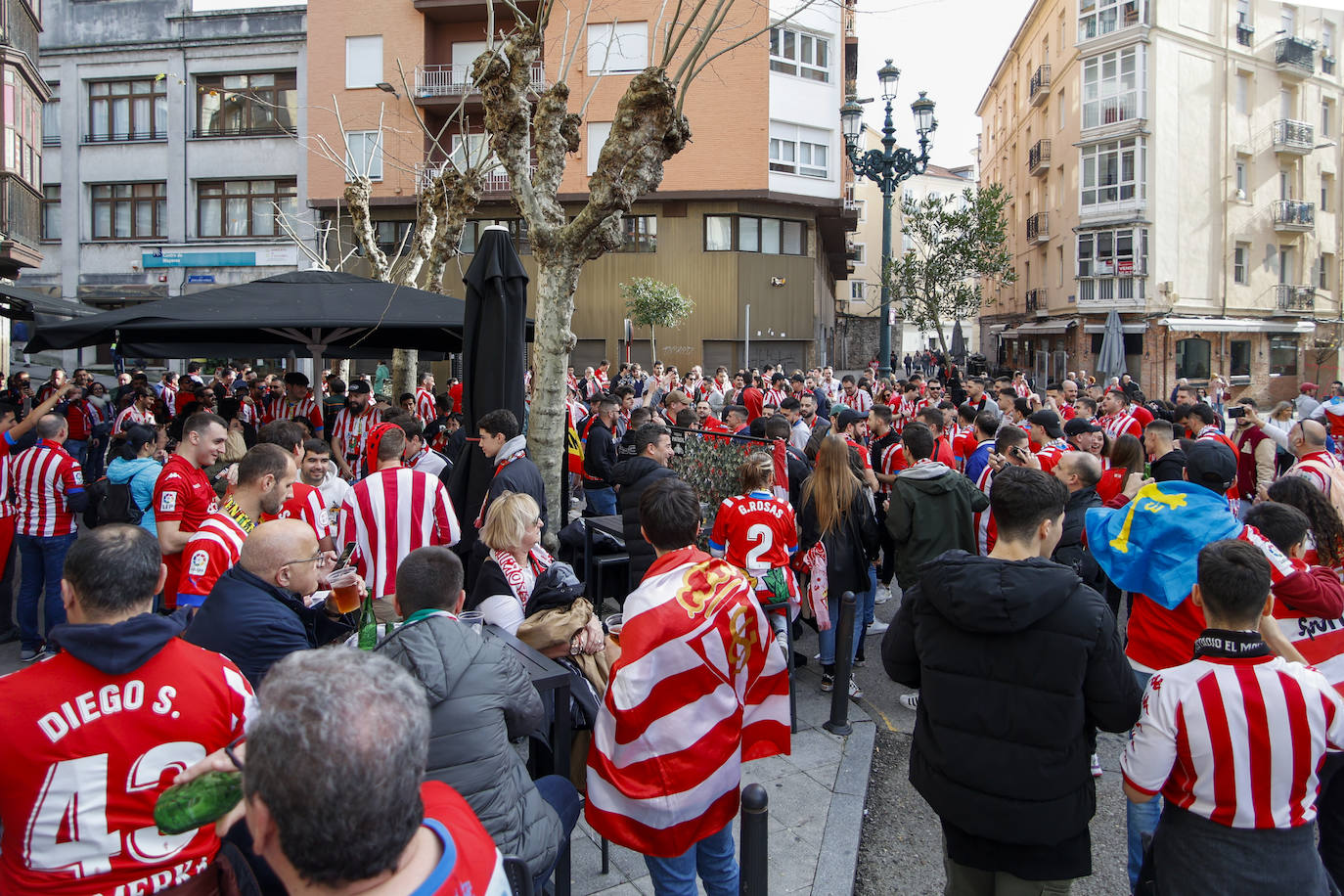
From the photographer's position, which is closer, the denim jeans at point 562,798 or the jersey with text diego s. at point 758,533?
the denim jeans at point 562,798

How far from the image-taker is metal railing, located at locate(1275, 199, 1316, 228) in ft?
114

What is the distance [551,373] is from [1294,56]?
131 ft

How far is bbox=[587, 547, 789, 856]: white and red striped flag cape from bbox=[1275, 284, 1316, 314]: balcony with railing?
40.7 m

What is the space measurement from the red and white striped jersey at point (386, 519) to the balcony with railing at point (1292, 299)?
4015 cm

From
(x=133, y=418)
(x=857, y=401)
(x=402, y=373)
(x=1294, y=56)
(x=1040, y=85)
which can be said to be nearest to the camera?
(x=133, y=418)

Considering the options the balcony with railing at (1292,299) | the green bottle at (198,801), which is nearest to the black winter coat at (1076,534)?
the green bottle at (198,801)

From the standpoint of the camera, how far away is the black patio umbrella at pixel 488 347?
6.64m

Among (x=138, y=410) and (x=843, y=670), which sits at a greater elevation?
(x=138, y=410)

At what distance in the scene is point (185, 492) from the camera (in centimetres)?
514

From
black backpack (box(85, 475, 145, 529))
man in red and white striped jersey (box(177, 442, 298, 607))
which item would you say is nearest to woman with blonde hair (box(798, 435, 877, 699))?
man in red and white striped jersey (box(177, 442, 298, 607))

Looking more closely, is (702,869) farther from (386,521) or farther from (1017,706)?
(386,521)

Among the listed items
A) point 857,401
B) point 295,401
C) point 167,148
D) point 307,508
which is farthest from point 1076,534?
point 167,148

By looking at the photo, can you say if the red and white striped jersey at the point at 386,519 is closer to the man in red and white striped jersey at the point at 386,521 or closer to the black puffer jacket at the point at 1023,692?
the man in red and white striped jersey at the point at 386,521

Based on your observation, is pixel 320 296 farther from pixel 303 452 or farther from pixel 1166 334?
pixel 1166 334
